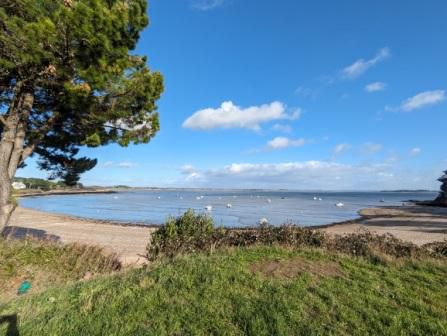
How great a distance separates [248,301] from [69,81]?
6.40 m

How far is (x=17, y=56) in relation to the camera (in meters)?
6.33

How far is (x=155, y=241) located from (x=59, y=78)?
4.75m

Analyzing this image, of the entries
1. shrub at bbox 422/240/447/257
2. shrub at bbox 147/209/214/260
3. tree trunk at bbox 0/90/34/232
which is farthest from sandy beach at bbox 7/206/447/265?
tree trunk at bbox 0/90/34/232

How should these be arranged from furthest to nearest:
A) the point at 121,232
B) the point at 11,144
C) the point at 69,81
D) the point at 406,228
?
the point at 406,228 < the point at 121,232 < the point at 11,144 < the point at 69,81

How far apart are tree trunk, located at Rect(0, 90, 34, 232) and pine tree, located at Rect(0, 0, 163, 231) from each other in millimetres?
21

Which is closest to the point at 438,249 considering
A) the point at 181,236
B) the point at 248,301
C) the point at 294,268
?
the point at 294,268

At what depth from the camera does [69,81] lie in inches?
276

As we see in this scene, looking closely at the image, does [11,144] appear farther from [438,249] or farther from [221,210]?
[221,210]

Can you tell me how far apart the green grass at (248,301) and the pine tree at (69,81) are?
14.7 feet

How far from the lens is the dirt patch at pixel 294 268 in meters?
5.38

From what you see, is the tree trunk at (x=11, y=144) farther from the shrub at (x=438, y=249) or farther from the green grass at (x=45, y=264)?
the shrub at (x=438, y=249)

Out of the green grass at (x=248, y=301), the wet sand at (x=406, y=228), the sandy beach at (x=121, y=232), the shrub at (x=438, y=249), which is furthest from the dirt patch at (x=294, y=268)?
the wet sand at (x=406, y=228)

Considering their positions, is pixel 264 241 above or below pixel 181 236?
below

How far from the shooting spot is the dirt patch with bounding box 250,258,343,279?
5381mm
